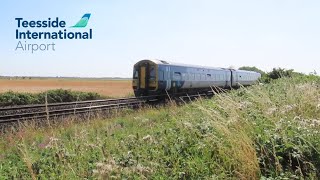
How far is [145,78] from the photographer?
75.5 feet

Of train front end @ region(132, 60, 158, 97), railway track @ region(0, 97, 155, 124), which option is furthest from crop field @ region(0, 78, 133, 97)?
railway track @ region(0, 97, 155, 124)

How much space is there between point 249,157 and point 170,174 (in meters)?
0.92

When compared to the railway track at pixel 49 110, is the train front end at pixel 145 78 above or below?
above

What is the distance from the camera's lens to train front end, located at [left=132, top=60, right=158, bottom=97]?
22.4 meters

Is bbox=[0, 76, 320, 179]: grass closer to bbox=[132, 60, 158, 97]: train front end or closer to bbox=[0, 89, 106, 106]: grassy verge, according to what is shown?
bbox=[132, 60, 158, 97]: train front end

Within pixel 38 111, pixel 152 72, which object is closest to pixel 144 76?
pixel 152 72

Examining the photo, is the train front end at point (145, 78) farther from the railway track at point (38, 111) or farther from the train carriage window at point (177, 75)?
the train carriage window at point (177, 75)

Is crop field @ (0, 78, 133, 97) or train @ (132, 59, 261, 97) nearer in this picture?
train @ (132, 59, 261, 97)

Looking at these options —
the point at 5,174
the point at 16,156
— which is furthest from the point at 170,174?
the point at 16,156

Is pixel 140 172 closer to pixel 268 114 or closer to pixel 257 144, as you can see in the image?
pixel 257 144

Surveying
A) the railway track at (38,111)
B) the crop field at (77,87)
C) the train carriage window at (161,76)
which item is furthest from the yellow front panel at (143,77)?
the crop field at (77,87)

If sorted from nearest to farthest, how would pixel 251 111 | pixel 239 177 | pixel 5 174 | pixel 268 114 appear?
pixel 239 177
pixel 5 174
pixel 268 114
pixel 251 111

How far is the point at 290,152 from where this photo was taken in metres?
4.19

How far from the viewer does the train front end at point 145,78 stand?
2242 cm
